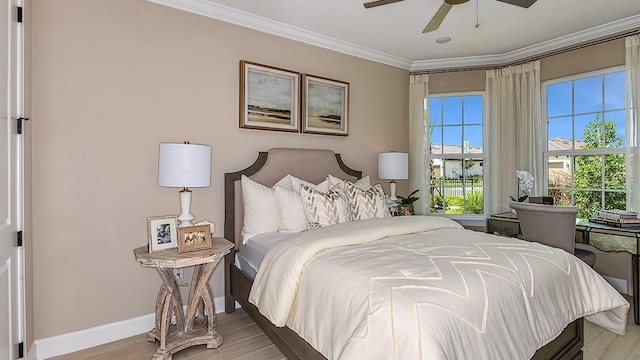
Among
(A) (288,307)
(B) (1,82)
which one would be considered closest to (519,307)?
(A) (288,307)

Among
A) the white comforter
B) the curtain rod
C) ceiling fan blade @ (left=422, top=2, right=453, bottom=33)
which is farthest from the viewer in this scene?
the curtain rod

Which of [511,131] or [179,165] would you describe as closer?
[179,165]

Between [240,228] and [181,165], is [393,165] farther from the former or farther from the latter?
[181,165]

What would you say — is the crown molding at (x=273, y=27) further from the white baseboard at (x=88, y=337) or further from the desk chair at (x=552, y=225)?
the white baseboard at (x=88, y=337)

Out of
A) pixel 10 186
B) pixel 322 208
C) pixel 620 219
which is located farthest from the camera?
pixel 620 219

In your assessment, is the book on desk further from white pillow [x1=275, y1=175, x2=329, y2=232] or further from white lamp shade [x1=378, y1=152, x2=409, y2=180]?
white pillow [x1=275, y1=175, x2=329, y2=232]

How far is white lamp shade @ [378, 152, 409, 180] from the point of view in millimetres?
3756

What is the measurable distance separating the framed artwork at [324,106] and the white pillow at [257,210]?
920 millimetres

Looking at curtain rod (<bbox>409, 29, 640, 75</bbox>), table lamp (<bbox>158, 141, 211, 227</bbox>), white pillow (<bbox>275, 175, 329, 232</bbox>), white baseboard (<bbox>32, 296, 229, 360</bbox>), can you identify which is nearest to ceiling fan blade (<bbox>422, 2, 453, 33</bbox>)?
white pillow (<bbox>275, 175, 329, 232</bbox>)

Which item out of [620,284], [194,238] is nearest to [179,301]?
[194,238]

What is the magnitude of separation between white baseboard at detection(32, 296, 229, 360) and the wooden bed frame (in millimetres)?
658

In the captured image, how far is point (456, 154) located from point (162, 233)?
3.64 m

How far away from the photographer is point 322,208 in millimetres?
2693

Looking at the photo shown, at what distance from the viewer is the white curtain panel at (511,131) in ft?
12.6
